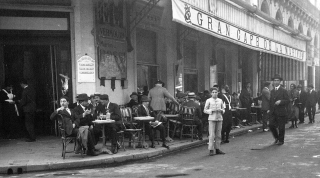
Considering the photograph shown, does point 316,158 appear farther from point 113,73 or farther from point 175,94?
point 175,94

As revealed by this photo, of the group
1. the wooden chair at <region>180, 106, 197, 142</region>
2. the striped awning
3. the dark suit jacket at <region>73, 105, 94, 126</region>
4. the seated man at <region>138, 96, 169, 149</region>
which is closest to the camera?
the dark suit jacket at <region>73, 105, 94, 126</region>

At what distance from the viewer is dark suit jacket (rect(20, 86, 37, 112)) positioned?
39.8 ft

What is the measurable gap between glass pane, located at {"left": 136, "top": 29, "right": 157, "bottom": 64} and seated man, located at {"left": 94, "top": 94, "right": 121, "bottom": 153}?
16.6 feet

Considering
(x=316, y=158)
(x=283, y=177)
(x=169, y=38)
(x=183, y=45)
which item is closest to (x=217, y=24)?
(x=169, y=38)

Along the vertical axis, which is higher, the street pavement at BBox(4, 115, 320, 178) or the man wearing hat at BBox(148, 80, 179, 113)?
the man wearing hat at BBox(148, 80, 179, 113)

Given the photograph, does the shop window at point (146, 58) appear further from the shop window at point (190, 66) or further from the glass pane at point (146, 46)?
the shop window at point (190, 66)

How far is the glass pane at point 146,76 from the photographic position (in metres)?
15.6

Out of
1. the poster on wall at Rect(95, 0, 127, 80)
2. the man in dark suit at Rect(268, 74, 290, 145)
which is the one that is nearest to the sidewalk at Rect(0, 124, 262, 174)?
the man in dark suit at Rect(268, 74, 290, 145)

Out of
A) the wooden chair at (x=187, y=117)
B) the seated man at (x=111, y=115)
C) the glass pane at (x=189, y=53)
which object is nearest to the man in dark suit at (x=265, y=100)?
the wooden chair at (x=187, y=117)

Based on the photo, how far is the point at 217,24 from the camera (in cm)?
1470

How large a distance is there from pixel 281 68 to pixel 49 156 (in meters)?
26.2

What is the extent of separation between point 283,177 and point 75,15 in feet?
25.7

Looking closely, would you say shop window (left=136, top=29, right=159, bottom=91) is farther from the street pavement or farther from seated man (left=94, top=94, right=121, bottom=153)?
seated man (left=94, top=94, right=121, bottom=153)

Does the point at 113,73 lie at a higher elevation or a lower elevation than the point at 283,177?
higher
